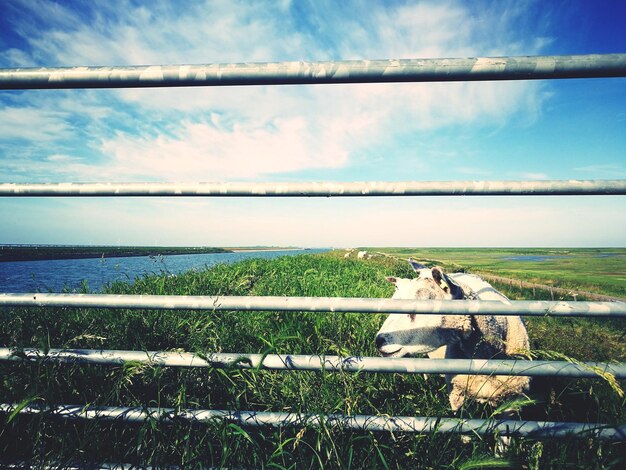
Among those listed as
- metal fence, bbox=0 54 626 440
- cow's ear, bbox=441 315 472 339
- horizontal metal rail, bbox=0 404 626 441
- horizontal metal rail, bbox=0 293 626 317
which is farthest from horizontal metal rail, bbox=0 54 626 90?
cow's ear, bbox=441 315 472 339

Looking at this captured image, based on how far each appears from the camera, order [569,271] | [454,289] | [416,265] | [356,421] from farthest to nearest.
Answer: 1. [569,271]
2. [416,265]
3. [454,289]
4. [356,421]

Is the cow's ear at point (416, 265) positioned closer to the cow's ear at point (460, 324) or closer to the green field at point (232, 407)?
the cow's ear at point (460, 324)

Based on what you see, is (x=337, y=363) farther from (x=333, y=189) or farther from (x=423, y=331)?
(x=423, y=331)

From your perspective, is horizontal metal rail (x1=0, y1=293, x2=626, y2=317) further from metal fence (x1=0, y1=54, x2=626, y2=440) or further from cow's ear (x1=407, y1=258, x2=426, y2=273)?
cow's ear (x1=407, y1=258, x2=426, y2=273)

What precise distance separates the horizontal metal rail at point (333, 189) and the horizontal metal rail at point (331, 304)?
0.40 metres

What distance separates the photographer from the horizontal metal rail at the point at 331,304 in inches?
42.2

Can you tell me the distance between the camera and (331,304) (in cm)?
113

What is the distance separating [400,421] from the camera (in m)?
1.20

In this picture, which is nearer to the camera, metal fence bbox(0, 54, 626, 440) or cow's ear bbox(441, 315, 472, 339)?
metal fence bbox(0, 54, 626, 440)

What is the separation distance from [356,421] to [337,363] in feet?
0.76

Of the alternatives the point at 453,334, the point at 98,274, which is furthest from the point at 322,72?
the point at 98,274

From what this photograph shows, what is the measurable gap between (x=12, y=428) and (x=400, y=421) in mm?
1569

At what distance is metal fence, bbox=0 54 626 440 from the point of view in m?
1.05

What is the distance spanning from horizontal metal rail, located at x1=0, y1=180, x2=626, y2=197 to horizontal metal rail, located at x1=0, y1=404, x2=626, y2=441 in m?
0.86
